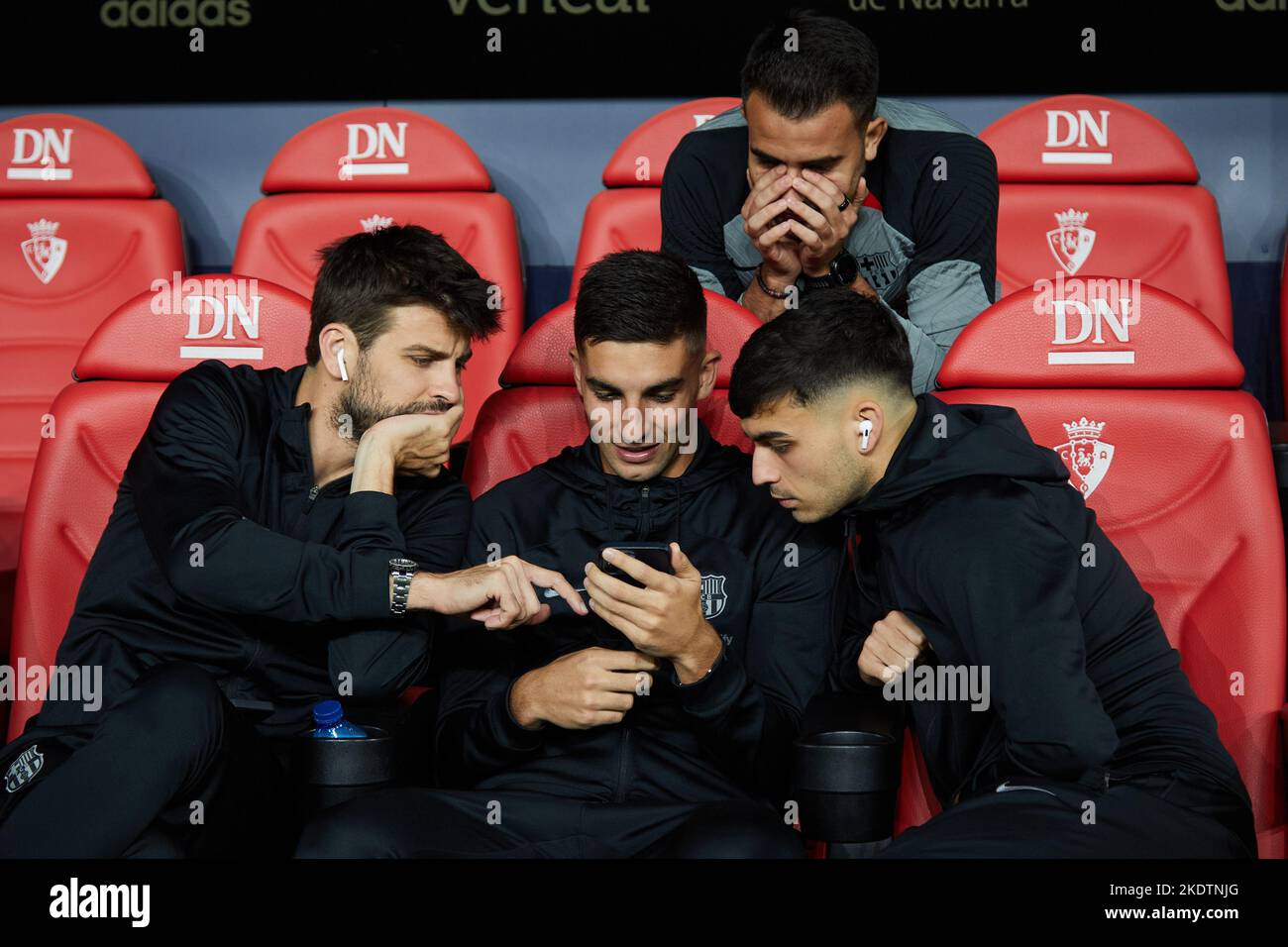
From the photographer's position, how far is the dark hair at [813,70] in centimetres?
171

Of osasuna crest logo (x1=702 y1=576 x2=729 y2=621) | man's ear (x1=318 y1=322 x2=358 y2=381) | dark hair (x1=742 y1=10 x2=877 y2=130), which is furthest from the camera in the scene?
dark hair (x1=742 y1=10 x2=877 y2=130)

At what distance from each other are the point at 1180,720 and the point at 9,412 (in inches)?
72.5

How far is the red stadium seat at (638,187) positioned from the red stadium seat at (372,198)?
0.14m

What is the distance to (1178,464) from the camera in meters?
1.47

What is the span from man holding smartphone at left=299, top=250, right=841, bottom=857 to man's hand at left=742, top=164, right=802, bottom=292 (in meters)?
0.28

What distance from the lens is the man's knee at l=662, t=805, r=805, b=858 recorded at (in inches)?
44.5

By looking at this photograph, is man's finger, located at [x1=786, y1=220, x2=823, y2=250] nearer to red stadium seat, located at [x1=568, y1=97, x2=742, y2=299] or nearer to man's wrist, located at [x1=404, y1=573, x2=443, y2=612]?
red stadium seat, located at [x1=568, y1=97, x2=742, y2=299]

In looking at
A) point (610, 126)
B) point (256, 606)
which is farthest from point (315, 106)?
point (256, 606)

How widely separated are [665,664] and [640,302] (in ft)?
1.24

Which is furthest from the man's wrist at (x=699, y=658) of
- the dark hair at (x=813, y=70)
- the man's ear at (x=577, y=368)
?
the dark hair at (x=813, y=70)

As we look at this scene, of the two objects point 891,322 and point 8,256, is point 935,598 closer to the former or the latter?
point 891,322

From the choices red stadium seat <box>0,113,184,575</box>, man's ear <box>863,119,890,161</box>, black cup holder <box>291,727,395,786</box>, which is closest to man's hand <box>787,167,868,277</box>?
man's ear <box>863,119,890,161</box>

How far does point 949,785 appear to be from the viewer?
1.31 metres
